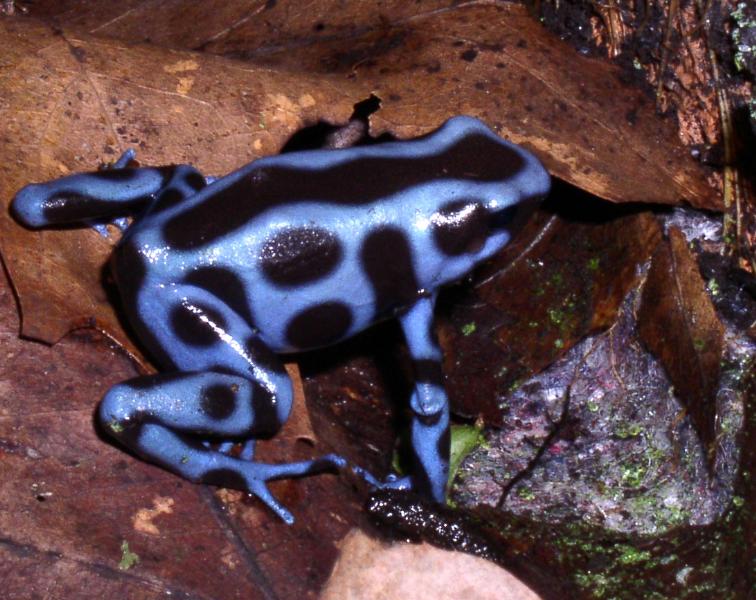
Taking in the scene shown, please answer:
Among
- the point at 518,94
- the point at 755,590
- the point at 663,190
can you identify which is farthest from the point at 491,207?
the point at 755,590

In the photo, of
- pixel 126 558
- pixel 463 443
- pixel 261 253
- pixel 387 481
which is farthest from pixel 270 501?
pixel 463 443

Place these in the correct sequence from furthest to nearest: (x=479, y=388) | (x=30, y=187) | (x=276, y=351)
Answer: (x=479, y=388), (x=276, y=351), (x=30, y=187)

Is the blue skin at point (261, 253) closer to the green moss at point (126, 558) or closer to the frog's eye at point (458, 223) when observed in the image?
the frog's eye at point (458, 223)

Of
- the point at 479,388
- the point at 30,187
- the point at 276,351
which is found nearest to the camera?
the point at 30,187

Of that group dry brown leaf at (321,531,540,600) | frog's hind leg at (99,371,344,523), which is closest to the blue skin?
frog's hind leg at (99,371,344,523)

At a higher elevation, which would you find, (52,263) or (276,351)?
(52,263)

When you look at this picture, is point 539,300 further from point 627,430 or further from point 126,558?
point 126,558

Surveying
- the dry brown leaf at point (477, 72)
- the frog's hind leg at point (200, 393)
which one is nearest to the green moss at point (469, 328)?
the dry brown leaf at point (477, 72)

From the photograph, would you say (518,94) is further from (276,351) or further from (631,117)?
(276,351)
